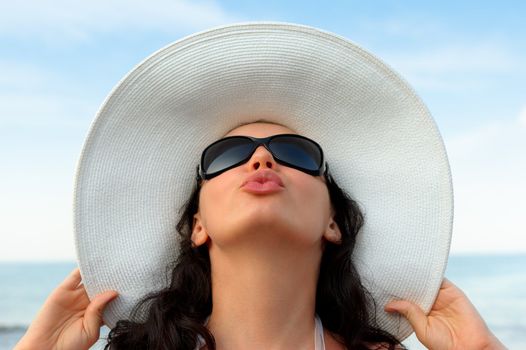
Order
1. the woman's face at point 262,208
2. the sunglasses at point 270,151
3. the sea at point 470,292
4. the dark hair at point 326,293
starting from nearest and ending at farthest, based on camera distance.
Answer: the woman's face at point 262,208 < the sunglasses at point 270,151 < the dark hair at point 326,293 < the sea at point 470,292

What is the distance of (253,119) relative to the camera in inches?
144

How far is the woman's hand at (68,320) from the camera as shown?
129 inches

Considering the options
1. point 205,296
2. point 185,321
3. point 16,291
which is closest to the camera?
point 185,321

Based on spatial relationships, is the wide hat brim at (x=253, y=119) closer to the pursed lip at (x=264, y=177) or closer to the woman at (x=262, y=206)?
the woman at (x=262, y=206)

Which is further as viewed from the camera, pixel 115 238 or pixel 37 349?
pixel 115 238

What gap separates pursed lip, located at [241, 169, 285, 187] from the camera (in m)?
3.20

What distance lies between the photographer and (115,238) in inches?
136

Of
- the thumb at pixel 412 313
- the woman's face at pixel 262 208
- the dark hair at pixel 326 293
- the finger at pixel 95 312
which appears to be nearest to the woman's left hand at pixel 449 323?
the thumb at pixel 412 313

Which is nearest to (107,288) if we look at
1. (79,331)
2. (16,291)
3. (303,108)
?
(79,331)

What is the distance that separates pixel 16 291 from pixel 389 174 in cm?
2247

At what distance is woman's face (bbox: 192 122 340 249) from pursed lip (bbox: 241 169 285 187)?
0.03 meters

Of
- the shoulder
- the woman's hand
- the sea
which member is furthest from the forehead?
the sea

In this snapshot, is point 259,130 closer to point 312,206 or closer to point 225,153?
point 225,153

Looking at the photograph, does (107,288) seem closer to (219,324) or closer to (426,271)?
(219,324)
